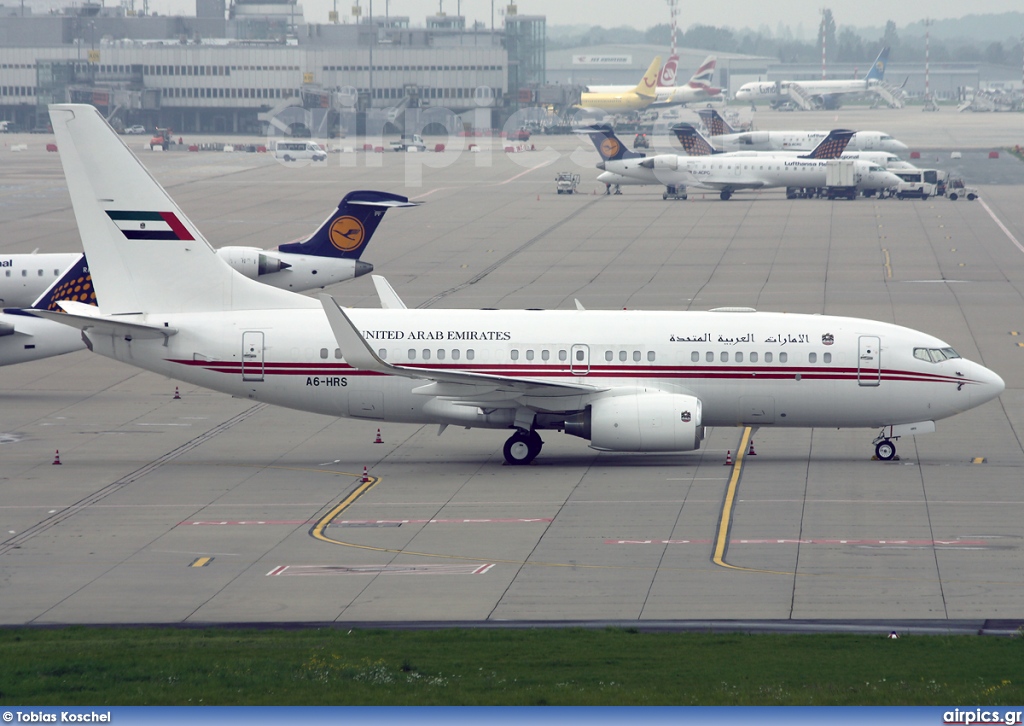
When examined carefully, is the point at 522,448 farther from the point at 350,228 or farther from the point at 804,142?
the point at 804,142

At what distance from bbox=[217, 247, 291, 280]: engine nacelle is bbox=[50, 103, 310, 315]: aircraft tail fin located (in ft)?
68.3

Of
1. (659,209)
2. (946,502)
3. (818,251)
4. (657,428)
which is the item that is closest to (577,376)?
(657,428)

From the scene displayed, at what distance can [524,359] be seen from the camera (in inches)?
1443

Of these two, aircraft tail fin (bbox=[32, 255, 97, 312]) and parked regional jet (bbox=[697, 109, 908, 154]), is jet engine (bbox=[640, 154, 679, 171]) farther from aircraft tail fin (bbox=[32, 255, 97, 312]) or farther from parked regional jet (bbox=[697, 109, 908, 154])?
aircraft tail fin (bbox=[32, 255, 97, 312])

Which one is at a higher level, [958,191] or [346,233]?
[346,233]

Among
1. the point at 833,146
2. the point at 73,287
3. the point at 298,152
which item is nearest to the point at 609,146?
the point at 833,146

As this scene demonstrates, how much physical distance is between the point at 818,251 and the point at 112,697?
7329 centimetres

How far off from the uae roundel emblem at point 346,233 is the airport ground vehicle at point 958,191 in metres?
75.8

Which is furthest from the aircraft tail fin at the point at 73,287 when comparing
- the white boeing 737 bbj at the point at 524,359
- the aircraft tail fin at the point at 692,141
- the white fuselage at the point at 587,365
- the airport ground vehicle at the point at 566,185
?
the aircraft tail fin at the point at 692,141

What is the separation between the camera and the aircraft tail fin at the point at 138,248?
37.4 metres

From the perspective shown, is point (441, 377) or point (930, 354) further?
point (930, 354)

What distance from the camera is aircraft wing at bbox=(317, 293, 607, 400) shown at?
34.0 metres

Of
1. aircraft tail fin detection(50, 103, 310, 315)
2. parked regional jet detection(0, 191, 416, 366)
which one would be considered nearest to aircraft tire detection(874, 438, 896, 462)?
aircraft tail fin detection(50, 103, 310, 315)

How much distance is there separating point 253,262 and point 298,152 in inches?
4492
